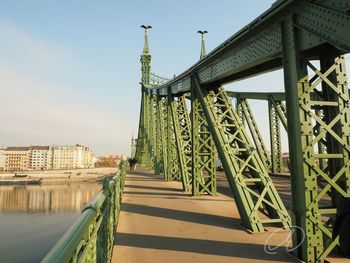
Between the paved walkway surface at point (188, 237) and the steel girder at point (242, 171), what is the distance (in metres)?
0.46

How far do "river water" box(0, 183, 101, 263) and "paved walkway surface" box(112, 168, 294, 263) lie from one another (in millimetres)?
11091

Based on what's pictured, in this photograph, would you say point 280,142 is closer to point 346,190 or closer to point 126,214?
point 126,214

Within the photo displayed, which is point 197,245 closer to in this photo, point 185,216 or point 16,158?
point 185,216

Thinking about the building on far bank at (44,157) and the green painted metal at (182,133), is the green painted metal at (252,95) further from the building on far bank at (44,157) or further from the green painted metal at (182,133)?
the building on far bank at (44,157)

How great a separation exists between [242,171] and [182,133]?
9188 millimetres

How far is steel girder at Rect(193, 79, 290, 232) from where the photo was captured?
766 centimetres

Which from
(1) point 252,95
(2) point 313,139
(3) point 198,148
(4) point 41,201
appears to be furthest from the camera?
(4) point 41,201

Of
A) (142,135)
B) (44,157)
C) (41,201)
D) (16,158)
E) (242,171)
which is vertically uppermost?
(142,135)

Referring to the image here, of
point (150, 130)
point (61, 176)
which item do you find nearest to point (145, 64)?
point (150, 130)

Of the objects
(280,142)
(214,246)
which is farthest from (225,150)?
(280,142)

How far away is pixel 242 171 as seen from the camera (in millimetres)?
8430

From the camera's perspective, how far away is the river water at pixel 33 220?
33.6 metres

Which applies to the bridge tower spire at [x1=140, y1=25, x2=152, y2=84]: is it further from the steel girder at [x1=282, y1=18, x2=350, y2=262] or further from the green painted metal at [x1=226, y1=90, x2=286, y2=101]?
the steel girder at [x1=282, y1=18, x2=350, y2=262]

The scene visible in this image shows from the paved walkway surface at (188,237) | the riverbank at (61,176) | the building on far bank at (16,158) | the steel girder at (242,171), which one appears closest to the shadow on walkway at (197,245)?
the paved walkway surface at (188,237)
